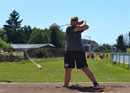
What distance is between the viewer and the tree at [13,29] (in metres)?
96.2

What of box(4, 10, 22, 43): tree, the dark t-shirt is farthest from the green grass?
box(4, 10, 22, 43): tree

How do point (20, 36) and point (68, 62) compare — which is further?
point (20, 36)

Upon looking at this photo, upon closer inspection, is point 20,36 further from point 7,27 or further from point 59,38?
point 59,38

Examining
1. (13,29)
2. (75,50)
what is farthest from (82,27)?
(13,29)

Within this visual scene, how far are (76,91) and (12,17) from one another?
9737cm

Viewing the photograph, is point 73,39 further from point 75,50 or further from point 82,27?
point 82,27

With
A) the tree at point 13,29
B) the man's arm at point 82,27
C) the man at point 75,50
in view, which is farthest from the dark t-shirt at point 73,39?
the tree at point 13,29

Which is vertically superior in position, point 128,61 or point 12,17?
point 12,17

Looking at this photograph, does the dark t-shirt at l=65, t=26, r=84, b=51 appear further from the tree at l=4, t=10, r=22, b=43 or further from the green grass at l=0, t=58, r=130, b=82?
the tree at l=4, t=10, r=22, b=43

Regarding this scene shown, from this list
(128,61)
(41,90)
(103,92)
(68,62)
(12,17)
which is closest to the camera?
(103,92)

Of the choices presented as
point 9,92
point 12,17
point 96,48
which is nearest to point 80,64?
point 9,92

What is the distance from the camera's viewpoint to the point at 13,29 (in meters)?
98.4

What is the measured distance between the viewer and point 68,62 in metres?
7.71

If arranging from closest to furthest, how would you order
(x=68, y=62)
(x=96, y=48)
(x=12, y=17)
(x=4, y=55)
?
1. (x=68, y=62)
2. (x=4, y=55)
3. (x=12, y=17)
4. (x=96, y=48)
